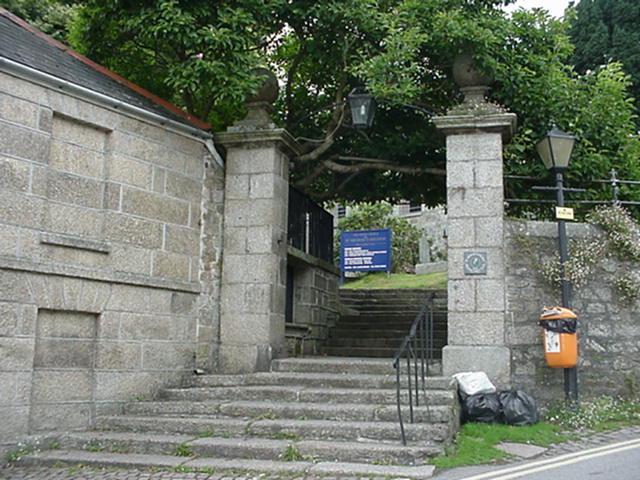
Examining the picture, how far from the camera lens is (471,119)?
8.73m

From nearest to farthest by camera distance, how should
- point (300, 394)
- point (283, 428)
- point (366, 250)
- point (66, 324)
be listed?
point (283, 428) < point (66, 324) < point (300, 394) < point (366, 250)

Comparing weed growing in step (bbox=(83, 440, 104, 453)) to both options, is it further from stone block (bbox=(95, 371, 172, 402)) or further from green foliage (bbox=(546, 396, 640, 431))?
green foliage (bbox=(546, 396, 640, 431))

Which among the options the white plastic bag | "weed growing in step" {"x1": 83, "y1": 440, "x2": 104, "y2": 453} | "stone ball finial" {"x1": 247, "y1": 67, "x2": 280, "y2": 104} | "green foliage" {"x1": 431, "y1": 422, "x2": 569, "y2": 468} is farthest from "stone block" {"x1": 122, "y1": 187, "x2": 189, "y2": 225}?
"green foliage" {"x1": 431, "y1": 422, "x2": 569, "y2": 468}

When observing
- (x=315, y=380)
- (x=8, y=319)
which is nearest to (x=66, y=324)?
(x=8, y=319)

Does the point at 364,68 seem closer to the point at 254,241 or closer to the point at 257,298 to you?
the point at 254,241

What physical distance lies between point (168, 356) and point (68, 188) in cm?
233

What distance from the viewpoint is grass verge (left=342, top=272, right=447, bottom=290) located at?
20172 millimetres

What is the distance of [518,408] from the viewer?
25.1 feet

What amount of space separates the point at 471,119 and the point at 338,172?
3278mm

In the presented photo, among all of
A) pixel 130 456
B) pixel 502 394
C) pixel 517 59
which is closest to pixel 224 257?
pixel 130 456

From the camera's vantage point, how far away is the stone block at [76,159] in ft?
24.9

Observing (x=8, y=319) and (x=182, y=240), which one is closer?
(x=8, y=319)

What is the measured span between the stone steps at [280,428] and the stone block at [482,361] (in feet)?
1.29

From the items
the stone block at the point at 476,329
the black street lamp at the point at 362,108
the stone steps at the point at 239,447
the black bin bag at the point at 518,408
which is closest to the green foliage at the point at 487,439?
the black bin bag at the point at 518,408
